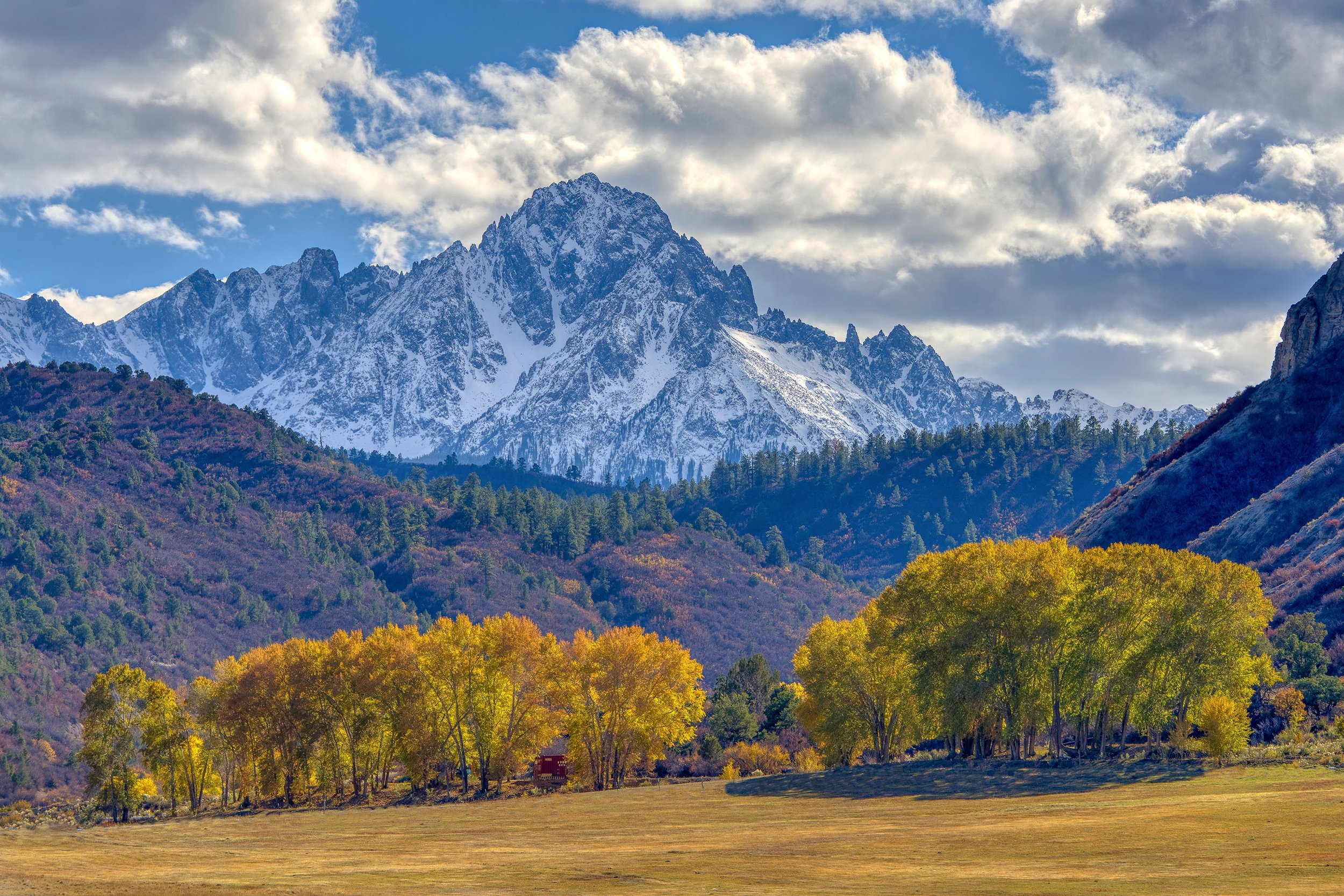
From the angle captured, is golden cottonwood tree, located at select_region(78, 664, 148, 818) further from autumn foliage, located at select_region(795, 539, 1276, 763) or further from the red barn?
autumn foliage, located at select_region(795, 539, 1276, 763)

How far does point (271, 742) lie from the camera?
10606 cm

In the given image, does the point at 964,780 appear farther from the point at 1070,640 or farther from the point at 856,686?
the point at 856,686

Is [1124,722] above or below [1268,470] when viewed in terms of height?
below

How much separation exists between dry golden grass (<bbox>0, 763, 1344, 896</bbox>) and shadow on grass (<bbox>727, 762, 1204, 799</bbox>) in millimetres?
275

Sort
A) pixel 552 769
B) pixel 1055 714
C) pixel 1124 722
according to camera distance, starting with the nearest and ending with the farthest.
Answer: pixel 1055 714
pixel 1124 722
pixel 552 769

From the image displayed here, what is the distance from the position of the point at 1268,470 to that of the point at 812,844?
150693 mm

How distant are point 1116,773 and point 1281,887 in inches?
1611

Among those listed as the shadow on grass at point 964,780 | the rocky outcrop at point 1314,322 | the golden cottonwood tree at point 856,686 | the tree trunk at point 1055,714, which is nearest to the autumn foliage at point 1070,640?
the tree trunk at point 1055,714

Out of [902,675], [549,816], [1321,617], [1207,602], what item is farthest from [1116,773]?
[1321,617]

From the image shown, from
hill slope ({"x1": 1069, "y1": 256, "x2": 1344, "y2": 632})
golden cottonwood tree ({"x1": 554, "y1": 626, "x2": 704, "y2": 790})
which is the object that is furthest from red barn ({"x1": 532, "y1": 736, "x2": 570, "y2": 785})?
hill slope ({"x1": 1069, "y1": 256, "x2": 1344, "y2": 632})

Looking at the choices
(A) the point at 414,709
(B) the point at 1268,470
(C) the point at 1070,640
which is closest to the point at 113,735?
(A) the point at 414,709

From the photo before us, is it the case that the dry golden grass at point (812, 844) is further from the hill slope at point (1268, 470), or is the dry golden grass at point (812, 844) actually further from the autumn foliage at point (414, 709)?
the hill slope at point (1268, 470)

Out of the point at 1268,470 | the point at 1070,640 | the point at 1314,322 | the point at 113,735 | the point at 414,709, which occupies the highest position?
the point at 1314,322

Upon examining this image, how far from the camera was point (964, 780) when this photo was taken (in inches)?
3273
